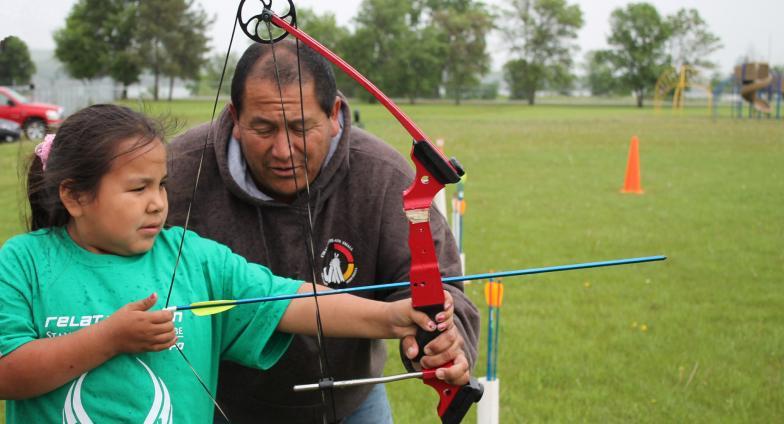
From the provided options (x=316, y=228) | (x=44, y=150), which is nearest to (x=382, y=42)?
(x=316, y=228)

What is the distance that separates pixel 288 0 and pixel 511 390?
327cm

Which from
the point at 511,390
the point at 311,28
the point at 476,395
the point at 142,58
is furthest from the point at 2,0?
the point at 311,28

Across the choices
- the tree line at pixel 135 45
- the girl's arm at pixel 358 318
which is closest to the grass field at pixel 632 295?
the girl's arm at pixel 358 318

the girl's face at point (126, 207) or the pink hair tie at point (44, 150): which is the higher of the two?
the pink hair tie at point (44, 150)

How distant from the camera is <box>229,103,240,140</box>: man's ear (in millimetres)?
2498

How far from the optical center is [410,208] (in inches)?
73.9

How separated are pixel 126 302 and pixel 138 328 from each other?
0.18 meters

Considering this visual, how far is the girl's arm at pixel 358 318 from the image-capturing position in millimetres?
1867

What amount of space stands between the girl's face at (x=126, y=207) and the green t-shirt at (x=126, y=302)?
0.05 meters

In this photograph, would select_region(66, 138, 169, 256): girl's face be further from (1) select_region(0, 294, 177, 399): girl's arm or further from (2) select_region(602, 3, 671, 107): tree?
(2) select_region(602, 3, 671, 107): tree

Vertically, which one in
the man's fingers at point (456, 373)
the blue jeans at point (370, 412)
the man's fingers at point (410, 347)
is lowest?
the blue jeans at point (370, 412)

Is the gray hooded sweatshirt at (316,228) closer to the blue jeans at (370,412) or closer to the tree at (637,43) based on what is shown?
the blue jeans at (370,412)

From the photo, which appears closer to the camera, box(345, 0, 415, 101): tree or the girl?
the girl

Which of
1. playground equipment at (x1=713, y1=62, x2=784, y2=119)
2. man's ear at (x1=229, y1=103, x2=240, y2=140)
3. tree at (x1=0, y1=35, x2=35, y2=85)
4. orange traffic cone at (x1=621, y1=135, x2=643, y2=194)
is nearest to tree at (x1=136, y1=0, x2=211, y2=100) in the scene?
playground equipment at (x1=713, y1=62, x2=784, y2=119)
